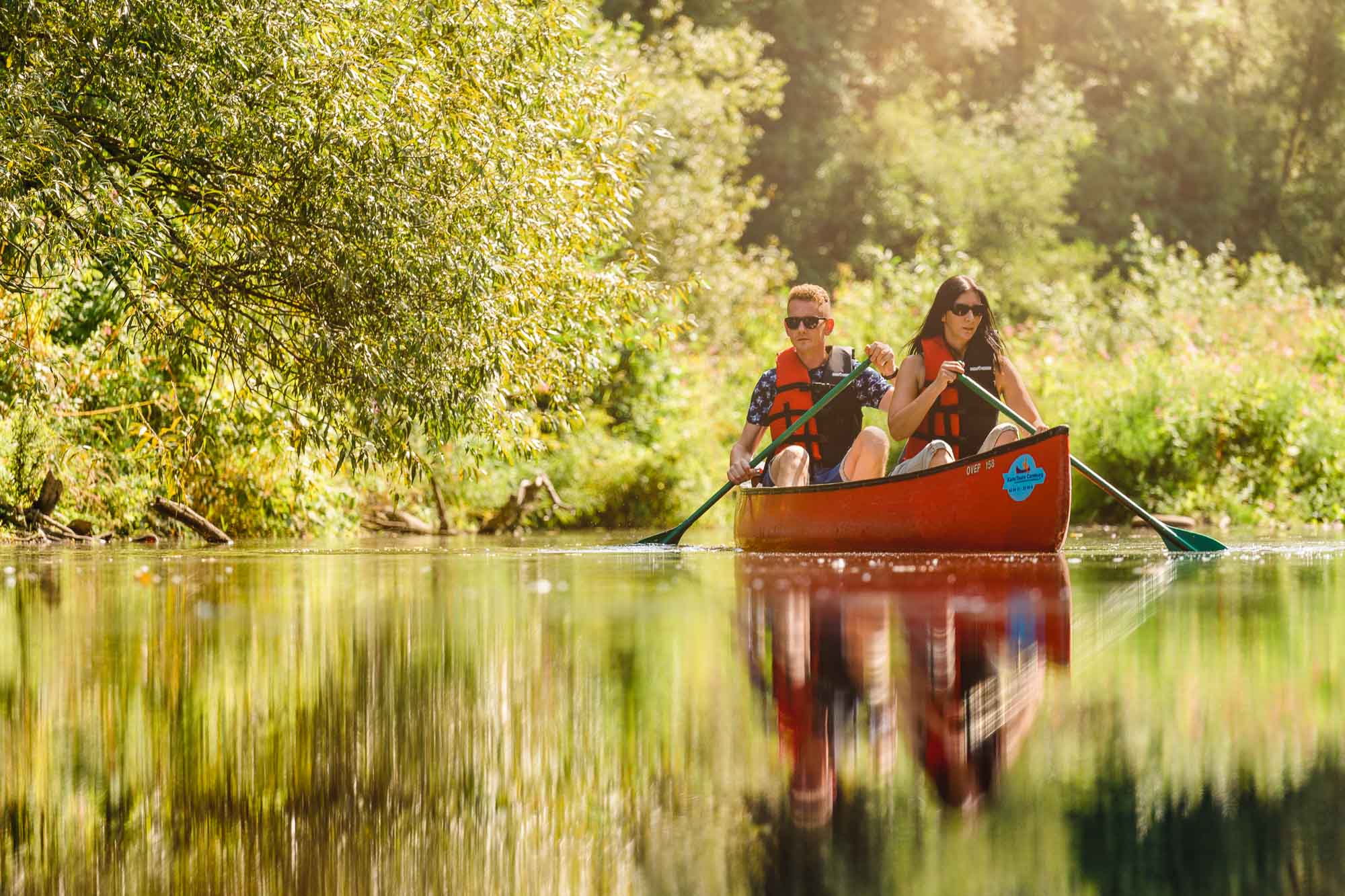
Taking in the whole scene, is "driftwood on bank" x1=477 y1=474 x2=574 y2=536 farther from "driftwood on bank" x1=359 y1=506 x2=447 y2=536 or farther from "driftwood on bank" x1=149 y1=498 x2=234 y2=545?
"driftwood on bank" x1=149 y1=498 x2=234 y2=545

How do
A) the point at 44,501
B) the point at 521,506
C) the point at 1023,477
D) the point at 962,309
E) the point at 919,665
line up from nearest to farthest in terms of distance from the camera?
the point at 919,665, the point at 1023,477, the point at 962,309, the point at 44,501, the point at 521,506

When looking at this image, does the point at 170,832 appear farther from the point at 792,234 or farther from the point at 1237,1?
the point at 1237,1

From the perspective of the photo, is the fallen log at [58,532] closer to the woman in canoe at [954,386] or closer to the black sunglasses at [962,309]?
the woman in canoe at [954,386]

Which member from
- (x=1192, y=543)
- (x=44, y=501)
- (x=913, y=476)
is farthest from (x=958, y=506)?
(x=44, y=501)

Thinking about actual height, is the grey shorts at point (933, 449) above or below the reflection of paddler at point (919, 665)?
above

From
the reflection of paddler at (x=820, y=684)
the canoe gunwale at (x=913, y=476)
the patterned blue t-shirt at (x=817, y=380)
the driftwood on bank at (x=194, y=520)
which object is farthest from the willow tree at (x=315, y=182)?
the reflection of paddler at (x=820, y=684)

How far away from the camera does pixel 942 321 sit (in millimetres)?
9555

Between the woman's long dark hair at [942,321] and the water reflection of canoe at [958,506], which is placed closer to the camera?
the water reflection of canoe at [958,506]

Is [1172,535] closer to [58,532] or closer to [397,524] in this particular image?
[58,532]

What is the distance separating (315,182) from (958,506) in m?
3.82

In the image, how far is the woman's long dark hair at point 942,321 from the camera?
9516 mm

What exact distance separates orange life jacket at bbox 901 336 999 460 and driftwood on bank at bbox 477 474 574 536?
7.98 m

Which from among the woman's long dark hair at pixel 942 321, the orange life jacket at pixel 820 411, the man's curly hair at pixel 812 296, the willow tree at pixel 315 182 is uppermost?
the willow tree at pixel 315 182

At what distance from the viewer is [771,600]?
21.3ft
